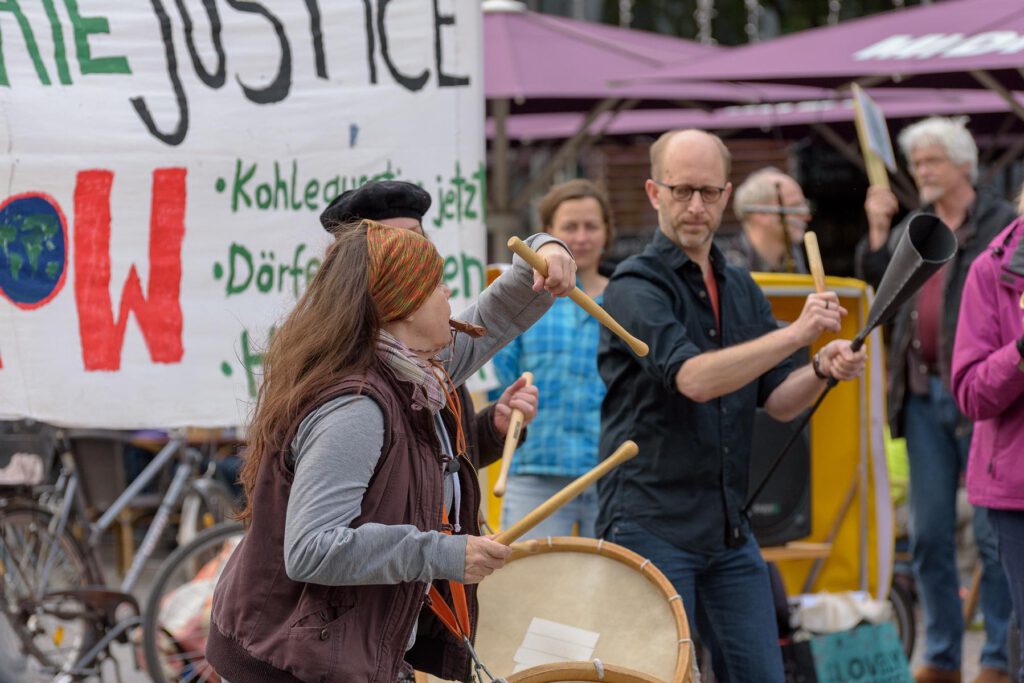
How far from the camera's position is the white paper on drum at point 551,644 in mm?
3014

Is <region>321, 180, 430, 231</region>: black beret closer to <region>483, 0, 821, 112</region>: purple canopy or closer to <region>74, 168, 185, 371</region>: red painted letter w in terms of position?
<region>74, 168, 185, 371</region>: red painted letter w

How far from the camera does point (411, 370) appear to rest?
95.9 inches

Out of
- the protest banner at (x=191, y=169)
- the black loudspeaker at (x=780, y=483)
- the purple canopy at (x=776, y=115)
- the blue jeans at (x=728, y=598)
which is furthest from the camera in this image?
the purple canopy at (x=776, y=115)

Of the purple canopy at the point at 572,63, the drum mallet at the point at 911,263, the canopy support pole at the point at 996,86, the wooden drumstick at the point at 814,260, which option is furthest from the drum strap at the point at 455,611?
the purple canopy at the point at 572,63

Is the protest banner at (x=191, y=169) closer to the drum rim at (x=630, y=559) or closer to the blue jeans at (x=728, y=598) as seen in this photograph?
the blue jeans at (x=728, y=598)

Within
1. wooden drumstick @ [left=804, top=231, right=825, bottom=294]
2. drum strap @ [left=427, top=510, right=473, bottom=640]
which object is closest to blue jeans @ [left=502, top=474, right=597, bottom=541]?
wooden drumstick @ [left=804, top=231, right=825, bottom=294]

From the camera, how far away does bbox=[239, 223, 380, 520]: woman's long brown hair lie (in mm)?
2408

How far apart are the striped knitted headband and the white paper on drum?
93 cm

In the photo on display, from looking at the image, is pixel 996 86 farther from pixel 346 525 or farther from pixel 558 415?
pixel 346 525

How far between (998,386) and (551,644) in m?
1.39

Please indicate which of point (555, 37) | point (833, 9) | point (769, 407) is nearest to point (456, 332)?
point (769, 407)

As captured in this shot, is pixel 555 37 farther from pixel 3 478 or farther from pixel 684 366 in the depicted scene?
pixel 684 366

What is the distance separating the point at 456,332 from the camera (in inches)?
114

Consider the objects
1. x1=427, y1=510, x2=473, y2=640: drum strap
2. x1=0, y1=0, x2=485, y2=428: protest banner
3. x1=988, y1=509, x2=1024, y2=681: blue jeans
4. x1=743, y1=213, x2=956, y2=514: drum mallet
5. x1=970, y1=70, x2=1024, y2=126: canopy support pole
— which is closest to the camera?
x1=427, y1=510, x2=473, y2=640: drum strap
